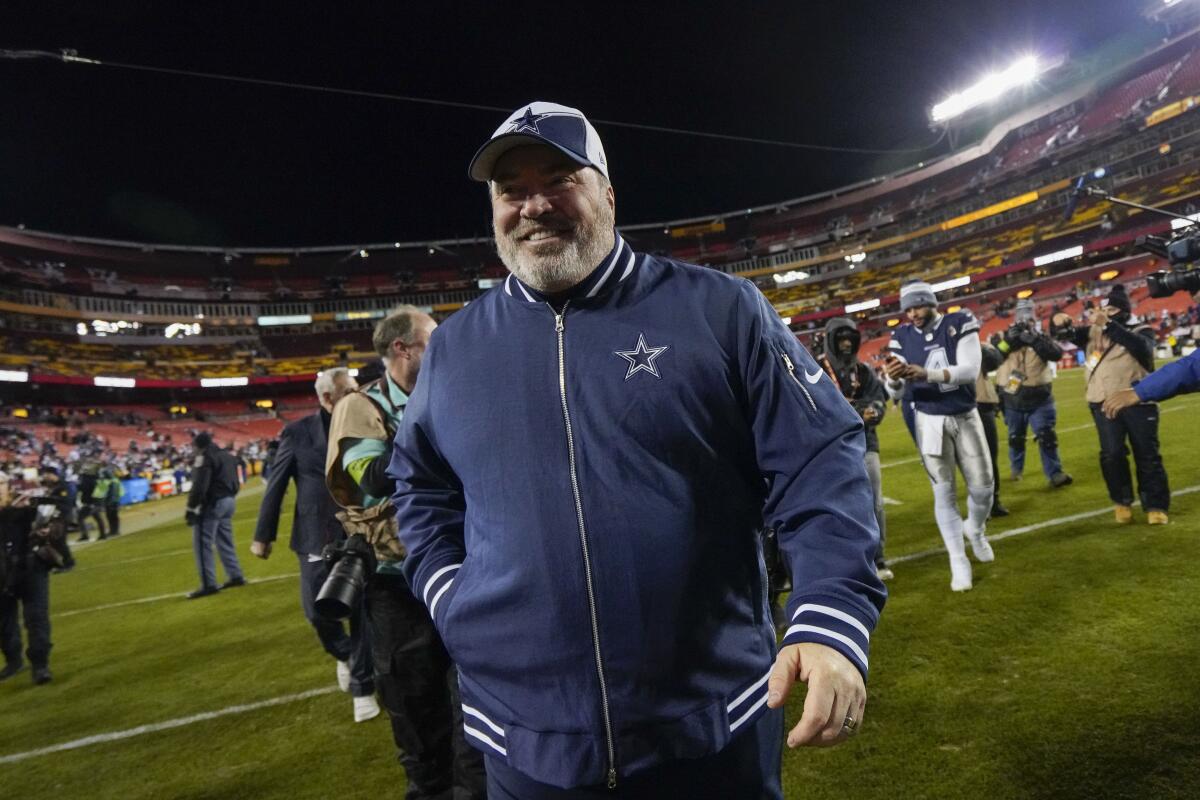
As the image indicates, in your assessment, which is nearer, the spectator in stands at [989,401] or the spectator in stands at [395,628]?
the spectator in stands at [395,628]

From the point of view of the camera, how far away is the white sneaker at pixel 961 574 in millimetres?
4730

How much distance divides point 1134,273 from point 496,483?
54.5 meters

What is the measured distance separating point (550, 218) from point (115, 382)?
51355mm

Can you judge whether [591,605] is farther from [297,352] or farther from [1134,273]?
[297,352]

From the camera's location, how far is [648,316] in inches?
55.2

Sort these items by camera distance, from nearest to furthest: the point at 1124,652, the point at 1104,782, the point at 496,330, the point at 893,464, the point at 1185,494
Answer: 1. the point at 496,330
2. the point at 1104,782
3. the point at 1124,652
4. the point at 1185,494
5. the point at 893,464

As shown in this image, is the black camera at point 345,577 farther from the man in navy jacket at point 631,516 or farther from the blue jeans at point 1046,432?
the blue jeans at point 1046,432

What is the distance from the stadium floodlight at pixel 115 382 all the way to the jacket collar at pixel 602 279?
51.2 meters

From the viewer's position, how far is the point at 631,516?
128 cm

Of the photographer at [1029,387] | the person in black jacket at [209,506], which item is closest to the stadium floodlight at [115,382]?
the person in black jacket at [209,506]

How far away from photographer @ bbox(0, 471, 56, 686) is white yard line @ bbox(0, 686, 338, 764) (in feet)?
6.33

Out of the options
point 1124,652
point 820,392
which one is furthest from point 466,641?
point 1124,652

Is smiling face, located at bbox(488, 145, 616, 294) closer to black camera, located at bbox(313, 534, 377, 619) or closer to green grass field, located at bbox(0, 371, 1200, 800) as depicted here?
black camera, located at bbox(313, 534, 377, 619)

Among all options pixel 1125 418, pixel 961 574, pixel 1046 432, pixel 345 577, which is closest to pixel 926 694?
pixel 961 574
